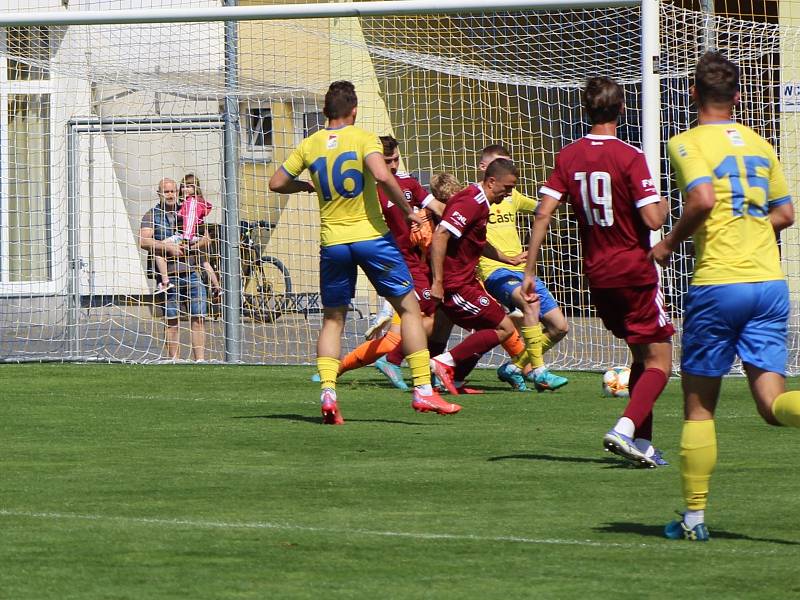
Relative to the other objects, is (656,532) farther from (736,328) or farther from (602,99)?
(602,99)

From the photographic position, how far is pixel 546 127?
1777 cm

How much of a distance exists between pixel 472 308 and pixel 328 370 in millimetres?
2319

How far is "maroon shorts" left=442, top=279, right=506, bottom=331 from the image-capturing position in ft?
39.7

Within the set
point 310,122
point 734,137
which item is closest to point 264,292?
point 310,122

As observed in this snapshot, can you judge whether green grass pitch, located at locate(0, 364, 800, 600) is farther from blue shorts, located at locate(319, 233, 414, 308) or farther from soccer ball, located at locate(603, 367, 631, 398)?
A: blue shorts, located at locate(319, 233, 414, 308)

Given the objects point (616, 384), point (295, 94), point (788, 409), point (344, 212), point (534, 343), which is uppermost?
point (295, 94)

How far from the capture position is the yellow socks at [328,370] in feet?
33.1

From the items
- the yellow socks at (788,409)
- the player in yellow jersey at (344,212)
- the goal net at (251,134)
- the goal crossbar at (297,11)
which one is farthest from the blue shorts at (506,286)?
the yellow socks at (788,409)

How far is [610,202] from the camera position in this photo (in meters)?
8.12

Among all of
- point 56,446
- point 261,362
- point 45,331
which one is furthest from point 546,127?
point 56,446

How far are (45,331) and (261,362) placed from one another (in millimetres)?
2722

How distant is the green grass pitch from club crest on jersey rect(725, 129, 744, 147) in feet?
4.96

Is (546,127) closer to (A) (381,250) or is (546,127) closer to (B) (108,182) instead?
(B) (108,182)

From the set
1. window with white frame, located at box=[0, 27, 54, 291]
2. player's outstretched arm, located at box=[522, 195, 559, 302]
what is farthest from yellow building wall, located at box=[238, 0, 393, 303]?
player's outstretched arm, located at box=[522, 195, 559, 302]
